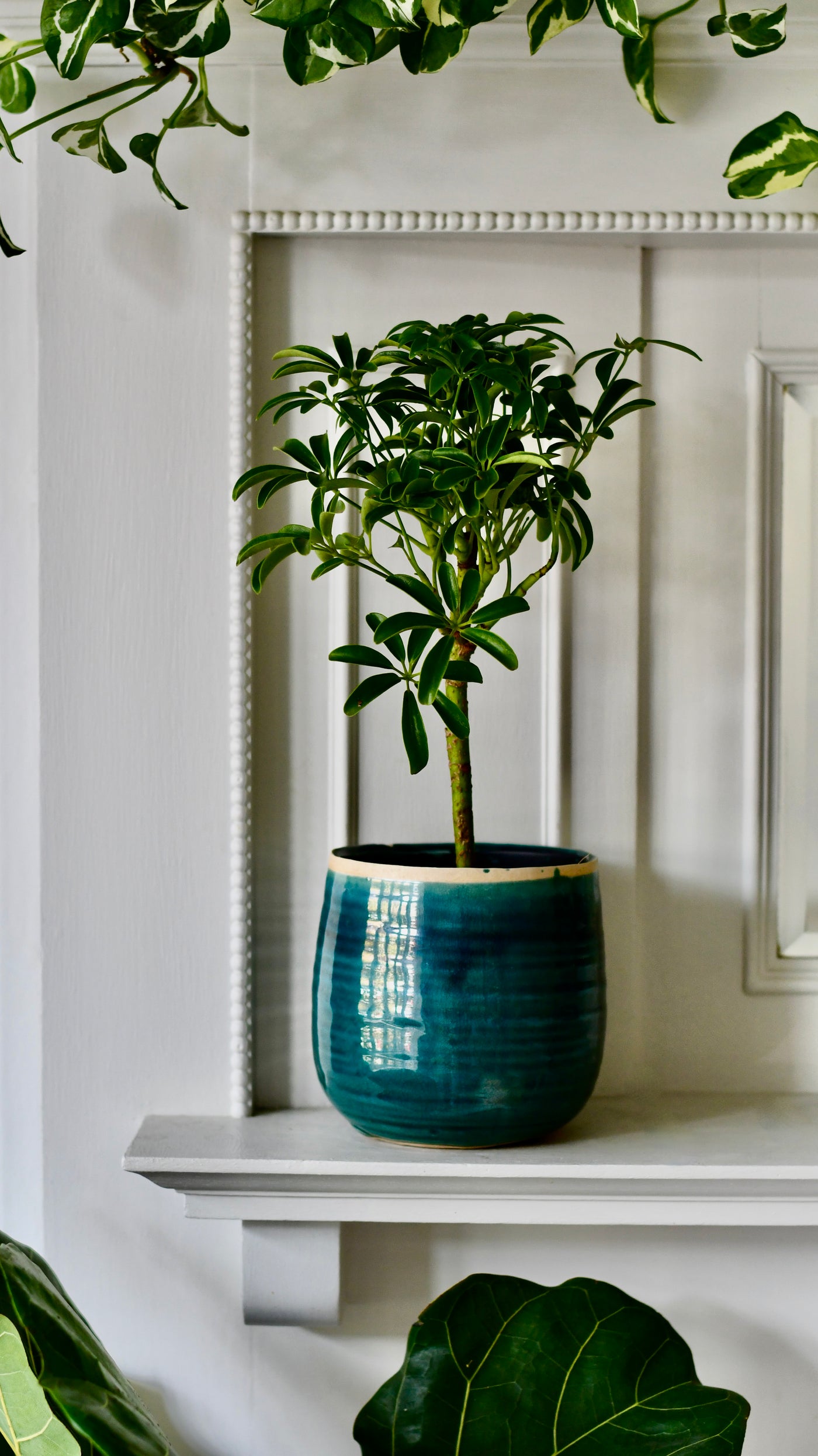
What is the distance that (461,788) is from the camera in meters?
0.73

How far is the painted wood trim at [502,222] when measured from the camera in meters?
0.80

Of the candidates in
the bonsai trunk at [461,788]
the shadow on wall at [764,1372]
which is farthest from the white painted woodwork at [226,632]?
the bonsai trunk at [461,788]

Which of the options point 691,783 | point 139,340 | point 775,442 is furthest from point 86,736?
point 775,442

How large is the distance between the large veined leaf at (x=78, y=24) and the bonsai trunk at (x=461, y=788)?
0.41 meters

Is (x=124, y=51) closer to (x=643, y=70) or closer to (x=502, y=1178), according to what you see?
(x=643, y=70)

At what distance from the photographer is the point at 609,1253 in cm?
80

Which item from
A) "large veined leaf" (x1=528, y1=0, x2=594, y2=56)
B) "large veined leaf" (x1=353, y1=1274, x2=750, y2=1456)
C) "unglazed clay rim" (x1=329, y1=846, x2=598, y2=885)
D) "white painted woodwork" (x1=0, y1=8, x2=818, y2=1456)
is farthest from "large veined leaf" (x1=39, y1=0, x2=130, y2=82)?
"large veined leaf" (x1=353, y1=1274, x2=750, y2=1456)

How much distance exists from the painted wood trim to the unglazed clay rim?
0.43 meters

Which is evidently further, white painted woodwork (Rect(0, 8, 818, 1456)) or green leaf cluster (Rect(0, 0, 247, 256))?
white painted woodwork (Rect(0, 8, 818, 1456))

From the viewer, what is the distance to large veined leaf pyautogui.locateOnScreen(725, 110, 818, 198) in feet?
2.45

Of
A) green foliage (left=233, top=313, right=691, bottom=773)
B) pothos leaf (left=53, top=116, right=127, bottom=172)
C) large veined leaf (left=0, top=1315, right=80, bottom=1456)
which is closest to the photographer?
large veined leaf (left=0, top=1315, right=80, bottom=1456)

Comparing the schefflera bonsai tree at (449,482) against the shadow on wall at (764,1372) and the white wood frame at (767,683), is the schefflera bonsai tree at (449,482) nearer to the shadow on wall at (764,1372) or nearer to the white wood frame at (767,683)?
the white wood frame at (767,683)

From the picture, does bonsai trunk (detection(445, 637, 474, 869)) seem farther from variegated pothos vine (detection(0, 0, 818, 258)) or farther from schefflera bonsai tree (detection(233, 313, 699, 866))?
variegated pothos vine (detection(0, 0, 818, 258))

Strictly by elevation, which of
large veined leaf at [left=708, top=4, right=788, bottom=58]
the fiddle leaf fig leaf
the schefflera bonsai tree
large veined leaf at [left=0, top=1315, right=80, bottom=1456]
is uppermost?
large veined leaf at [left=708, top=4, right=788, bottom=58]
